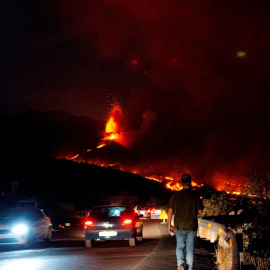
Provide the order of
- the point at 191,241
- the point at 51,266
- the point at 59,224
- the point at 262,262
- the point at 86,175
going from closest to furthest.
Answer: the point at 191,241
the point at 262,262
the point at 51,266
the point at 59,224
the point at 86,175

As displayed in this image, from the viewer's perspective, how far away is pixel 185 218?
9.54 m

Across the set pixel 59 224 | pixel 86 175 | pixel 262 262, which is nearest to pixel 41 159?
pixel 86 175

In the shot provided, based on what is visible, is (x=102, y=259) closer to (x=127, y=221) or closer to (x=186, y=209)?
(x=127, y=221)

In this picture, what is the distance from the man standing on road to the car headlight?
32.5 ft

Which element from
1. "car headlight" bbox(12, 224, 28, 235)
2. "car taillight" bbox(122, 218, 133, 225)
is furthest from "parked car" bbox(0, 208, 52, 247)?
"car taillight" bbox(122, 218, 133, 225)

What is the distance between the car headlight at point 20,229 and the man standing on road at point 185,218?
991cm

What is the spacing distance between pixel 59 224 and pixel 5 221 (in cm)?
1646

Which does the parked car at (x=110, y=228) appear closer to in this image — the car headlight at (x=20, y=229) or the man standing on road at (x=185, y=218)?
the car headlight at (x=20, y=229)

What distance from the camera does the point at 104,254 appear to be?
15188mm

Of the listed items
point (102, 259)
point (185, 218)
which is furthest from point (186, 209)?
point (102, 259)

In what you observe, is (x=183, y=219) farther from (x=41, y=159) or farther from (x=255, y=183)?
(x=41, y=159)

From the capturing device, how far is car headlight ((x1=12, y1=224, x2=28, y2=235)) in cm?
1816

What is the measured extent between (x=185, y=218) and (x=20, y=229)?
1013cm

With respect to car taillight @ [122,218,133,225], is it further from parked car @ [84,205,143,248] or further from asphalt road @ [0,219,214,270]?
asphalt road @ [0,219,214,270]
